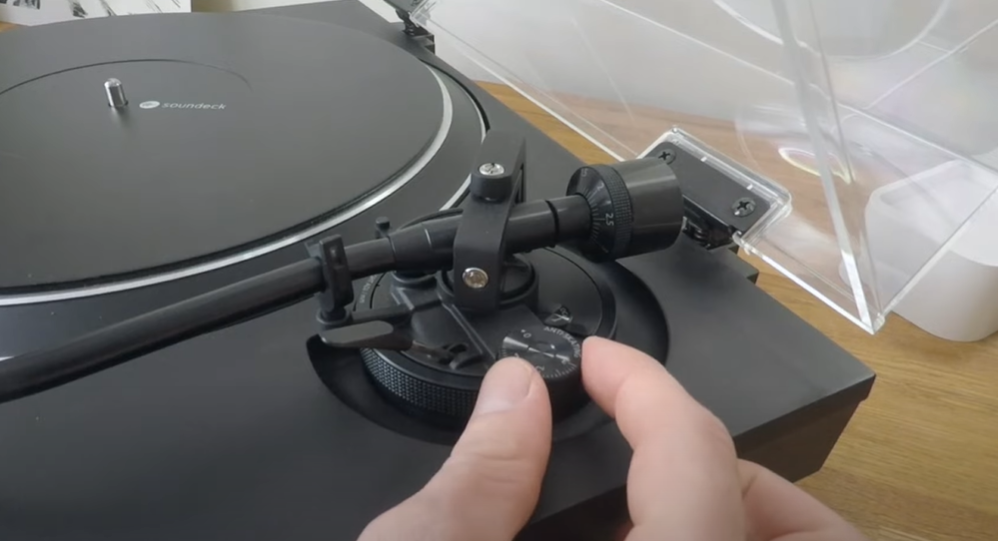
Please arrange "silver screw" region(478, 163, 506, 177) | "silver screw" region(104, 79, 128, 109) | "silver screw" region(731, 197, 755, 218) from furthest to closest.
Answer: "silver screw" region(104, 79, 128, 109)
"silver screw" region(731, 197, 755, 218)
"silver screw" region(478, 163, 506, 177)

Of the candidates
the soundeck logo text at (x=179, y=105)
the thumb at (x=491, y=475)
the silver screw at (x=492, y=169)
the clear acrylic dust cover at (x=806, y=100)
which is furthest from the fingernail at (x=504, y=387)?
the soundeck logo text at (x=179, y=105)

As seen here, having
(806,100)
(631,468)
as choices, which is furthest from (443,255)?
(806,100)

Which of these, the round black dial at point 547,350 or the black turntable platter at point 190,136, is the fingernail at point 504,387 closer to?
the round black dial at point 547,350

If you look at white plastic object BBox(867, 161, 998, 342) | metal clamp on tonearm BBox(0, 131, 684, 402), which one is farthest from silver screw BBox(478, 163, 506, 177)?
white plastic object BBox(867, 161, 998, 342)

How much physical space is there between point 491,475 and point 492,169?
0.53ft

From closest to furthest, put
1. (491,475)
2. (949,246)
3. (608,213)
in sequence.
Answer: (491,475), (608,213), (949,246)

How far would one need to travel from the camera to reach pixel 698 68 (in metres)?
0.75

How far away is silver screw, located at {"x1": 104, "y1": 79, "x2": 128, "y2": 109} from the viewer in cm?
65

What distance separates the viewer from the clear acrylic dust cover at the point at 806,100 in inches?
20.7

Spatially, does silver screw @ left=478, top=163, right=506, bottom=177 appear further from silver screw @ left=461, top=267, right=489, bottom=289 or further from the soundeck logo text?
the soundeck logo text

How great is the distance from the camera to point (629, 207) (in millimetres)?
470

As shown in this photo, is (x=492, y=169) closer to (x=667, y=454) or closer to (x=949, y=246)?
(x=667, y=454)

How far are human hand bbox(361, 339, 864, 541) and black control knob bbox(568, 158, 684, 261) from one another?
0.28 feet

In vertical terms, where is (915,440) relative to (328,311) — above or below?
below
